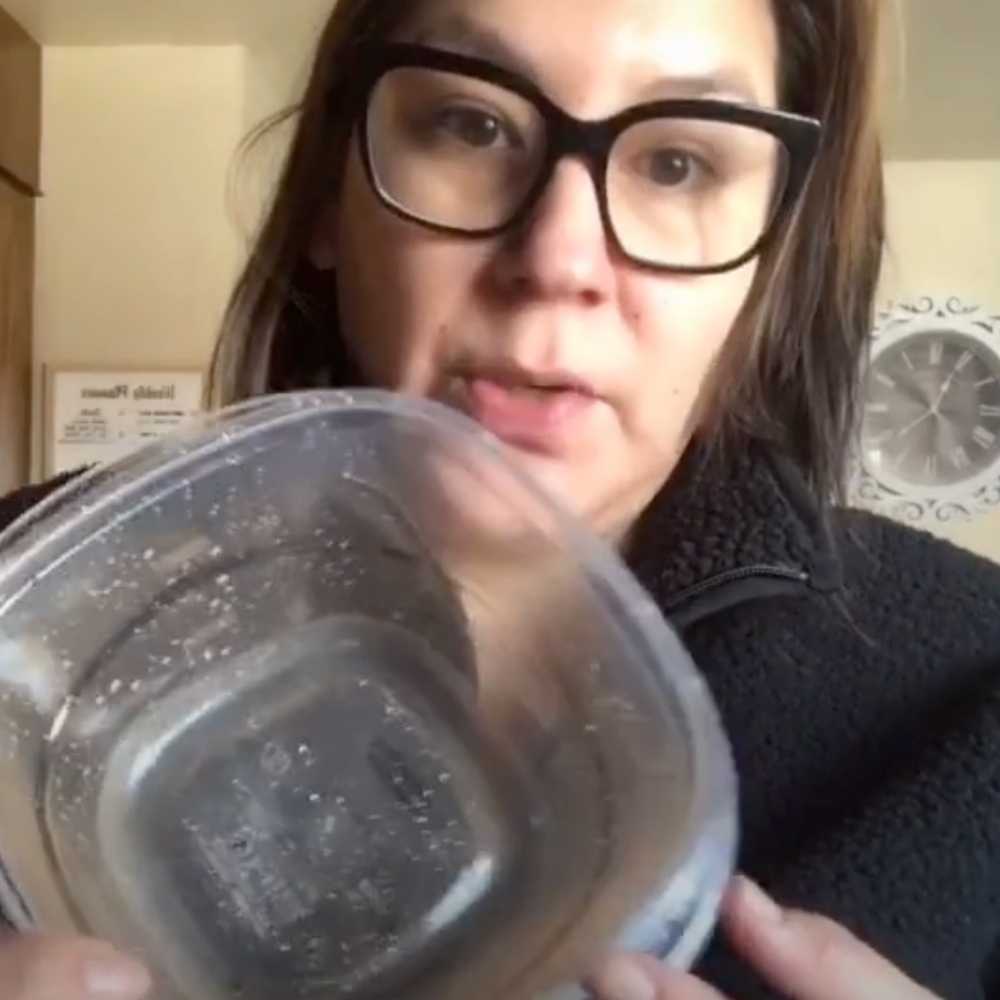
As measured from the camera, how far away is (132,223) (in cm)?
238

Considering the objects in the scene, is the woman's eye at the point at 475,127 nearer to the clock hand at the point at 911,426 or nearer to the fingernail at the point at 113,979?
the fingernail at the point at 113,979

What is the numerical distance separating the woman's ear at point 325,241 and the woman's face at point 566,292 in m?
0.09

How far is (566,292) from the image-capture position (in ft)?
1.73

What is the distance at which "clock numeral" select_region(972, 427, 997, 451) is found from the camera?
2.73 meters

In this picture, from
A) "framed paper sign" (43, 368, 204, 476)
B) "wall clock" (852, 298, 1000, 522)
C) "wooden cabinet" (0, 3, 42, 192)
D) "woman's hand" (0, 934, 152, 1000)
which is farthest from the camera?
"wall clock" (852, 298, 1000, 522)

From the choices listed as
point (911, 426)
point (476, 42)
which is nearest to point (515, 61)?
point (476, 42)

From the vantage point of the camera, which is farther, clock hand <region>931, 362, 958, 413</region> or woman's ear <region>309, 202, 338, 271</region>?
clock hand <region>931, 362, 958, 413</region>

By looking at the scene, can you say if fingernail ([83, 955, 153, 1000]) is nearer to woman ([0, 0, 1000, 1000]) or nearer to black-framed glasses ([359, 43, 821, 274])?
woman ([0, 0, 1000, 1000])

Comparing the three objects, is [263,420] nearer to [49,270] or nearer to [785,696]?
[785,696]

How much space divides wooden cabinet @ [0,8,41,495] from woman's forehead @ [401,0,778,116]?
1772mm

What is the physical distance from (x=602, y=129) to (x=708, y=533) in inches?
7.0

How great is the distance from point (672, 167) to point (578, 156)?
48 mm

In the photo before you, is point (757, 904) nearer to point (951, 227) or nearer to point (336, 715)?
point (336, 715)

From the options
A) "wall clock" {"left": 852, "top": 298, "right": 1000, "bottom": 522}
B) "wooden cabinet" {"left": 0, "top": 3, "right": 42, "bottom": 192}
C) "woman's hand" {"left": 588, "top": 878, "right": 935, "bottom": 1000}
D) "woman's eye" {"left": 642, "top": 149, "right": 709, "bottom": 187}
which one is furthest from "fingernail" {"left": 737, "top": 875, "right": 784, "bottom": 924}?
"wall clock" {"left": 852, "top": 298, "right": 1000, "bottom": 522}
